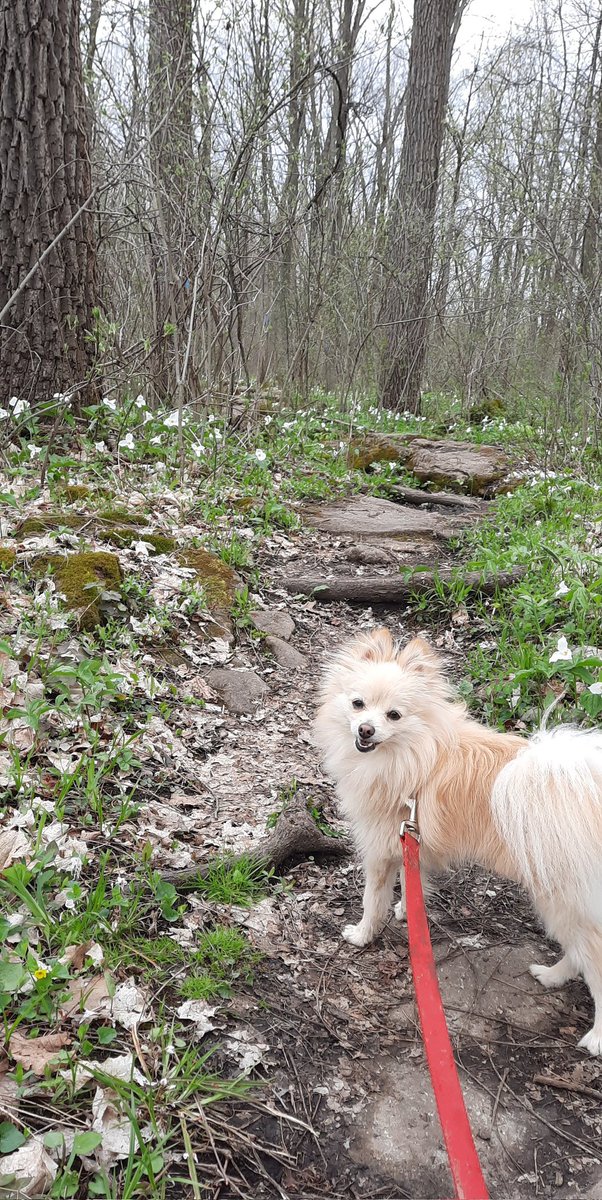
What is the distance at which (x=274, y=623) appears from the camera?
488 cm

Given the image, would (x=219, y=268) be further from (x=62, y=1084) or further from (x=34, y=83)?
(x=62, y=1084)

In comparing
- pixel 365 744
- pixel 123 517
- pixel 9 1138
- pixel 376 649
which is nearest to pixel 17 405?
pixel 123 517

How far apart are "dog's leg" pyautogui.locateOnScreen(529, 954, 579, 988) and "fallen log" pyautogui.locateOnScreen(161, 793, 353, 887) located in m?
0.95

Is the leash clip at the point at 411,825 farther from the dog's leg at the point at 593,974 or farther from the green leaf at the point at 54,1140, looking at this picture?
the green leaf at the point at 54,1140

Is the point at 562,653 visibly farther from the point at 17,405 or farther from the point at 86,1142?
the point at 17,405

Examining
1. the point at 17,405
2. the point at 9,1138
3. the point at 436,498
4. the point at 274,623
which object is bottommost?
the point at 9,1138

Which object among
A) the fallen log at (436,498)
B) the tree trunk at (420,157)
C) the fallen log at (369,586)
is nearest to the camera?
the fallen log at (369,586)

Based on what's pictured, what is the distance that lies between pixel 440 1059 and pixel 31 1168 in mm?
986

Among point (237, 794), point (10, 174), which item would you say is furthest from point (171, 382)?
point (237, 794)

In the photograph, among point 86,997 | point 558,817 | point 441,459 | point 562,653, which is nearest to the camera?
point 86,997

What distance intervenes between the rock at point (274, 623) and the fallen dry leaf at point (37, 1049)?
2969 millimetres

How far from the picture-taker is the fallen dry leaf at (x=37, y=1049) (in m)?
1.86

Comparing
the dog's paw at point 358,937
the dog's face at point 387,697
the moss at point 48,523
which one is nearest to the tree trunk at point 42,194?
the moss at point 48,523

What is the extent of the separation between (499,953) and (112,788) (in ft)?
5.59
